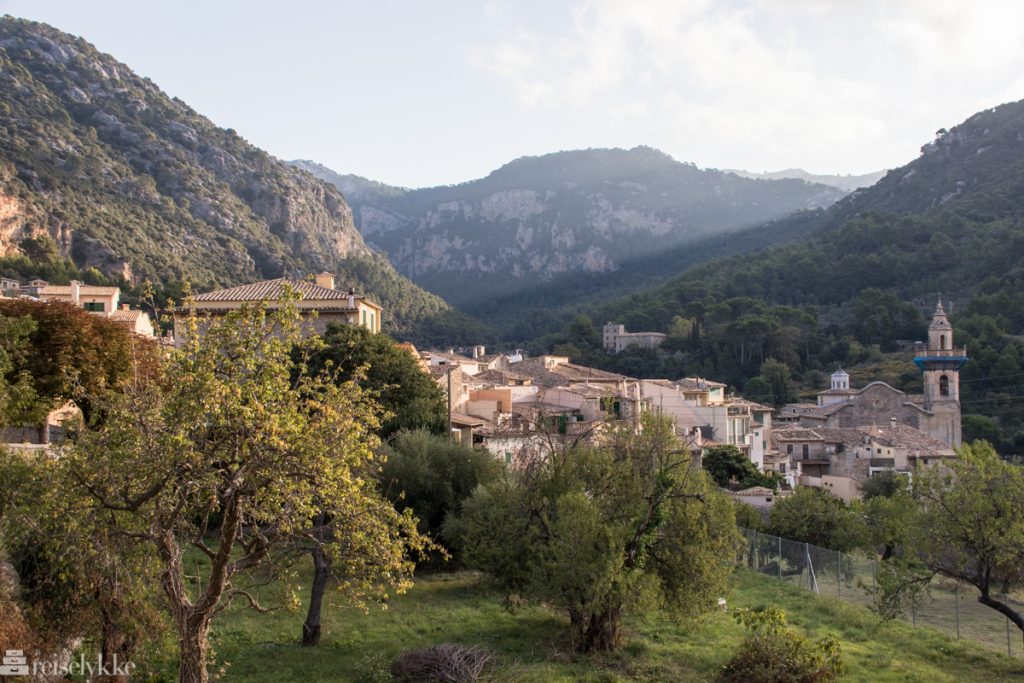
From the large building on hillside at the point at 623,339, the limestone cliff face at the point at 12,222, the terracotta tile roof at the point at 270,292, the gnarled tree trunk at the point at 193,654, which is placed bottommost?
the gnarled tree trunk at the point at 193,654

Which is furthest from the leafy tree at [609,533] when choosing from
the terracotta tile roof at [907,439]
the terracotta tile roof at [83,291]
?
the terracotta tile roof at [83,291]

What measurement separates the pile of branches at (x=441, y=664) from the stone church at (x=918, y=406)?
51532 millimetres

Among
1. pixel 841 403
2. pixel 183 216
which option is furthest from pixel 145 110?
pixel 841 403

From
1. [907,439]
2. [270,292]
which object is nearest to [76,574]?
[270,292]

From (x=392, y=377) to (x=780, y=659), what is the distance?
62.0 feet

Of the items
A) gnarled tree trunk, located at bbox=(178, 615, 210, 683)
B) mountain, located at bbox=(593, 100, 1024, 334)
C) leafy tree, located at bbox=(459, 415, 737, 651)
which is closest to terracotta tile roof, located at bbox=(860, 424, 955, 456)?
leafy tree, located at bbox=(459, 415, 737, 651)

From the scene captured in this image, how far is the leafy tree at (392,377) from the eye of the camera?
30578 mm

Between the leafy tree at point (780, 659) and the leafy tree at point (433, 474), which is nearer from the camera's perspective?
the leafy tree at point (780, 659)

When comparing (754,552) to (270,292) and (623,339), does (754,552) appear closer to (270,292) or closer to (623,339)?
(270,292)

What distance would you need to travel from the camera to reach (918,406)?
64812 millimetres

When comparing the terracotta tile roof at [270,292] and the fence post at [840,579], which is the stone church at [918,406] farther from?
the fence post at [840,579]

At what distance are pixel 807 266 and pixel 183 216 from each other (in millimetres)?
85583

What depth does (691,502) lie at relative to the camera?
18469mm

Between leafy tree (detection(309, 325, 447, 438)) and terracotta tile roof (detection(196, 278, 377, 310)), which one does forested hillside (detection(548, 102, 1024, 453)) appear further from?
leafy tree (detection(309, 325, 447, 438))
